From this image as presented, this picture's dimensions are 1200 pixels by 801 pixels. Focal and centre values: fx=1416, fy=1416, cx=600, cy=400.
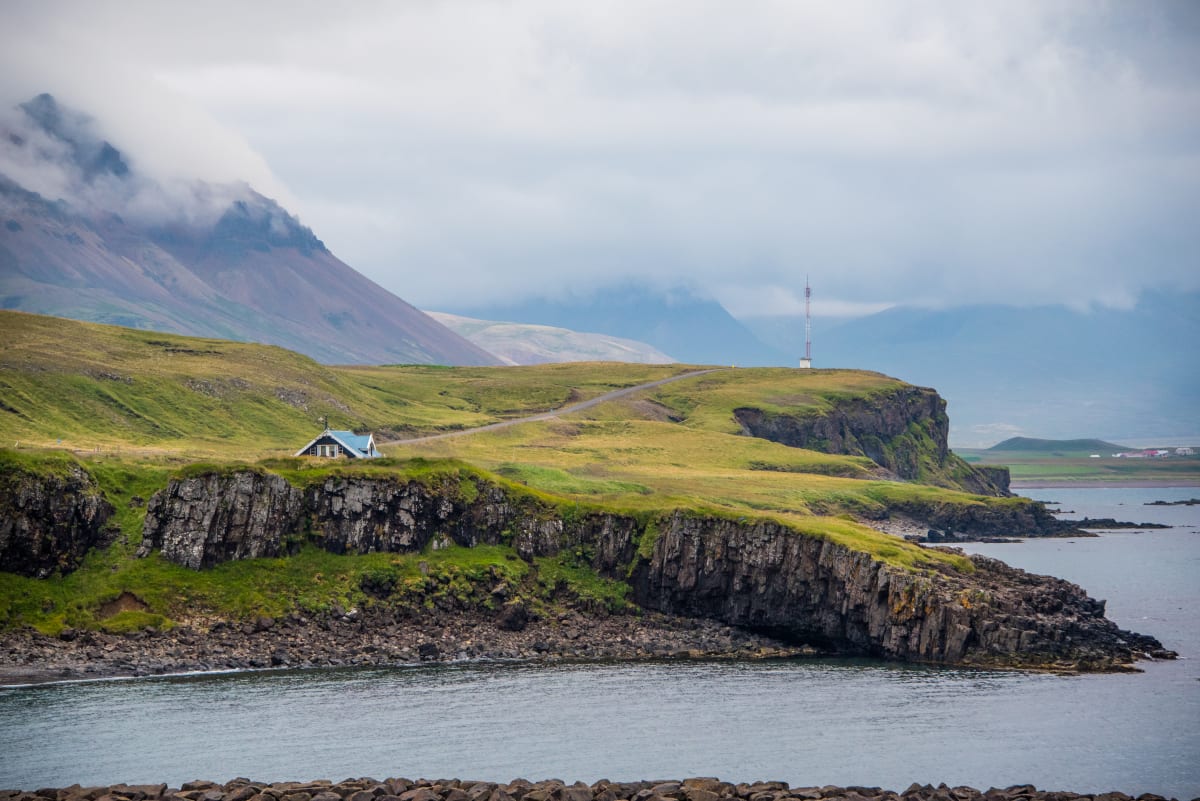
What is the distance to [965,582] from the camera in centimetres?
11062

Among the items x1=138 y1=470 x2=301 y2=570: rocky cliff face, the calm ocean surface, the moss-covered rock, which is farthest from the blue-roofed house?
the calm ocean surface

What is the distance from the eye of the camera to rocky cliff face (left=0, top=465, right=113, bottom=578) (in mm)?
104375

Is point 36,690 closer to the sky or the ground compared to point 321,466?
closer to the ground

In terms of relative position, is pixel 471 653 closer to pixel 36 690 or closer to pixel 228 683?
pixel 228 683

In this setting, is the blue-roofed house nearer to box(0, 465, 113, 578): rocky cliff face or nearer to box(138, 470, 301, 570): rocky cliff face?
box(138, 470, 301, 570): rocky cliff face

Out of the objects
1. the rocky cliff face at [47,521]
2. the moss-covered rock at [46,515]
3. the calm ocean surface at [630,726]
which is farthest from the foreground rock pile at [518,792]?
the moss-covered rock at [46,515]

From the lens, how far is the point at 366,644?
104 m

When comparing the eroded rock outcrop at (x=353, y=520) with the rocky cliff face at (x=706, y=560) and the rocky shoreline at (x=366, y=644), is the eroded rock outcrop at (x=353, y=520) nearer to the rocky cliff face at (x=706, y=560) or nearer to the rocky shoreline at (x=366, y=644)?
the rocky cliff face at (x=706, y=560)

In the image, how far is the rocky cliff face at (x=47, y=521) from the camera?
342 feet

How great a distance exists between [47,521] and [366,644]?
26236mm

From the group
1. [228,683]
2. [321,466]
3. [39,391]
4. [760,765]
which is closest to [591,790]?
A: [760,765]

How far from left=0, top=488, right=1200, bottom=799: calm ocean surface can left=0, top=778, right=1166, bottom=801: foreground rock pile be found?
17.2ft

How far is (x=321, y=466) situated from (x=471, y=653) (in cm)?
2476

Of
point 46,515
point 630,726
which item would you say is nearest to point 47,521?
point 46,515
